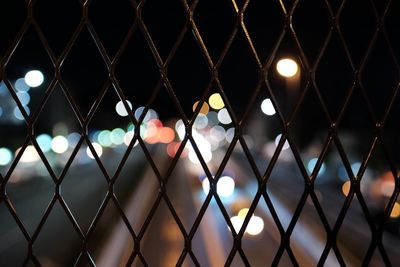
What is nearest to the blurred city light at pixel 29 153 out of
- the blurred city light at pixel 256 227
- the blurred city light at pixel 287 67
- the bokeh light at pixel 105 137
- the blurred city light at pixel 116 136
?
the blurred city light at pixel 287 67

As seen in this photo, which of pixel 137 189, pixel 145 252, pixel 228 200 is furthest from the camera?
pixel 137 189

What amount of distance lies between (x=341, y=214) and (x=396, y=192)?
238mm

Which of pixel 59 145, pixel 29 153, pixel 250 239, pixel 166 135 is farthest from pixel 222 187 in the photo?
pixel 166 135

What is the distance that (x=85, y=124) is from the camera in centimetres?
189

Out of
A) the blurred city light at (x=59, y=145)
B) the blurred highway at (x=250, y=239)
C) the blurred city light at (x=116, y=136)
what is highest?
the blurred city light at (x=116, y=136)

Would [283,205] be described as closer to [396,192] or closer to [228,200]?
[228,200]

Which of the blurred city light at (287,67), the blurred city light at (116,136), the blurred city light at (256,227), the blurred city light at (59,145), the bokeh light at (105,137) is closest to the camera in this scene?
the blurred city light at (287,67)

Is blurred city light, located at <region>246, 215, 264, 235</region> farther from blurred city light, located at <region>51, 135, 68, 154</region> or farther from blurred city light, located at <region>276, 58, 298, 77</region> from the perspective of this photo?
blurred city light, located at <region>51, 135, 68, 154</region>

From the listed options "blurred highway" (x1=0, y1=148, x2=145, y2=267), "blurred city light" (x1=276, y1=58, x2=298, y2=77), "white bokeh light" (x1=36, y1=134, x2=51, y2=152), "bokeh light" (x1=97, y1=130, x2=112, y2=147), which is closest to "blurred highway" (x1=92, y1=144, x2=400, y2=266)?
"blurred highway" (x1=0, y1=148, x2=145, y2=267)

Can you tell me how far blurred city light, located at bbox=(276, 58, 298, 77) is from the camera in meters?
2.46

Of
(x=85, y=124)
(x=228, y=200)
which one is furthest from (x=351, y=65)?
(x=228, y=200)

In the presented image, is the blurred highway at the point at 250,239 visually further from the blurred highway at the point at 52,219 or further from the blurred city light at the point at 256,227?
the blurred highway at the point at 52,219

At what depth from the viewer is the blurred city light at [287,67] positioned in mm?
2455

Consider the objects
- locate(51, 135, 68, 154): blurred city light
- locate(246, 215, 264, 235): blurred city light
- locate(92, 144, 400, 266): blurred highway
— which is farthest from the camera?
locate(51, 135, 68, 154): blurred city light
